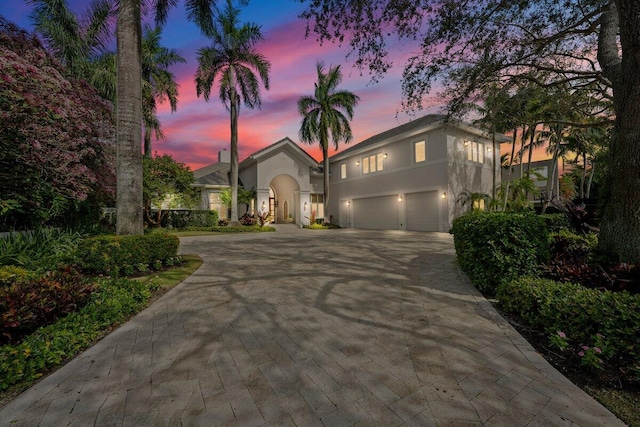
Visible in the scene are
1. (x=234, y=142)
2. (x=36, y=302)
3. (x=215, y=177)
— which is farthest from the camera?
(x=215, y=177)

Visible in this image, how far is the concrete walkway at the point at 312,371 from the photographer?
6.82 feet

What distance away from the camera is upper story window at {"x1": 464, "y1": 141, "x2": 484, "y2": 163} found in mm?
18000

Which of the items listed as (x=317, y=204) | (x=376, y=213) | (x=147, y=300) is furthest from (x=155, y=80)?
(x=147, y=300)

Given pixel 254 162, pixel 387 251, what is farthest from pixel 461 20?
pixel 254 162

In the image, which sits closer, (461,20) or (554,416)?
(554,416)

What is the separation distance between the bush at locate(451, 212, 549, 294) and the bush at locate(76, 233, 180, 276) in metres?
7.20

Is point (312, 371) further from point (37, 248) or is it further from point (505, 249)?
point (37, 248)

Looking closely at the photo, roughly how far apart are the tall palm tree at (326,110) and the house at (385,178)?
2523 mm

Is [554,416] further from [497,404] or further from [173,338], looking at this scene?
[173,338]

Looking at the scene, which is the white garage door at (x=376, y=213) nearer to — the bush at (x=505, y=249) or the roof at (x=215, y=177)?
the roof at (x=215, y=177)

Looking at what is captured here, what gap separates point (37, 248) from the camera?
6.72 metres

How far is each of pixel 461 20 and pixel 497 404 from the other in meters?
7.71

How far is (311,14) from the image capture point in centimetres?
623

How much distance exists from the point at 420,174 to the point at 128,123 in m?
16.2
